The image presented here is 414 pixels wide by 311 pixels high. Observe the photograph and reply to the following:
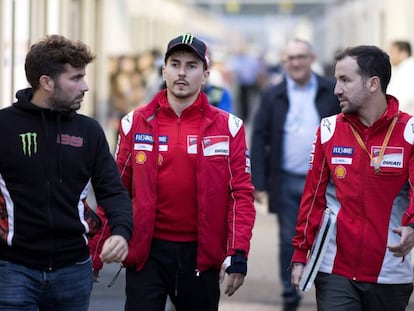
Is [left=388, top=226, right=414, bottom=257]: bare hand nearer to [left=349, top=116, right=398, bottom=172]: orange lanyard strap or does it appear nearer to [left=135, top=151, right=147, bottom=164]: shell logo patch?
[left=349, top=116, right=398, bottom=172]: orange lanyard strap

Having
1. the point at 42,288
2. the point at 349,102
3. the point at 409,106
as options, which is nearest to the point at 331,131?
the point at 349,102

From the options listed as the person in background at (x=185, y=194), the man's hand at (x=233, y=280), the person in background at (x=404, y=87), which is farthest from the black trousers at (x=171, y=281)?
the person in background at (x=404, y=87)

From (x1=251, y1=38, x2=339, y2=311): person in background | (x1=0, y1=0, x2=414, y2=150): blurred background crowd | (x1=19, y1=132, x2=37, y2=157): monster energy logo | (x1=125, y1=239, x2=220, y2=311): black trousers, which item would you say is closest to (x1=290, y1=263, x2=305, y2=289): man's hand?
(x1=125, y1=239, x2=220, y2=311): black trousers

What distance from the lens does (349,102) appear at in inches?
239

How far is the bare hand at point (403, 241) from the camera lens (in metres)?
5.83

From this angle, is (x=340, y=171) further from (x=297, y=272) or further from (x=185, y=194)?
(x=185, y=194)

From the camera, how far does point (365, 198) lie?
19.6 ft

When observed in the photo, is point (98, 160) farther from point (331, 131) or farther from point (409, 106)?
point (409, 106)

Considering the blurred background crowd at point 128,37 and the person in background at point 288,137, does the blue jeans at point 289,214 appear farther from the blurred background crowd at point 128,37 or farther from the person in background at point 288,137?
the blurred background crowd at point 128,37

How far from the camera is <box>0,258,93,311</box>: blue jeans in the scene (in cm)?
532

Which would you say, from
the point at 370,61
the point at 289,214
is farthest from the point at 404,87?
the point at 370,61

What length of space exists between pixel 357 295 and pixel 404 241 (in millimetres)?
411

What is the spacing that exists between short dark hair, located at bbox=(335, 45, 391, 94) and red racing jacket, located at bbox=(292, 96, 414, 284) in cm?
19

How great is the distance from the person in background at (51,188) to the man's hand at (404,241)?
1.30m
